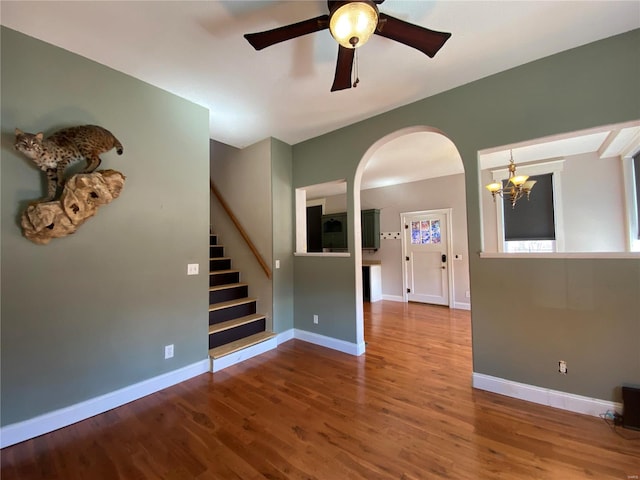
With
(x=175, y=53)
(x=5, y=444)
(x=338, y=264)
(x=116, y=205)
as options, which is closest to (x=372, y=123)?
(x=338, y=264)

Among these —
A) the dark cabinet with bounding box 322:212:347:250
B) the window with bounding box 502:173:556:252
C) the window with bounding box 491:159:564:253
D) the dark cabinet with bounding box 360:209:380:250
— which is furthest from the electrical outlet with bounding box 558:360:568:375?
the dark cabinet with bounding box 322:212:347:250

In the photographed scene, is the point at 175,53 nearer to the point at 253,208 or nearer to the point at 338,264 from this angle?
the point at 253,208

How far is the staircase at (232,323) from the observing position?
2.92 metres

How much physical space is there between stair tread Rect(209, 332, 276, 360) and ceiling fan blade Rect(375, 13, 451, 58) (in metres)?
3.17

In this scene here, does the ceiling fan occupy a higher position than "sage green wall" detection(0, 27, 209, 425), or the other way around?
the ceiling fan

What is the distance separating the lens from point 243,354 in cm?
298

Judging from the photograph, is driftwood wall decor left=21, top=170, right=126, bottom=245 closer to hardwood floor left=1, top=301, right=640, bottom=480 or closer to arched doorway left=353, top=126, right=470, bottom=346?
hardwood floor left=1, top=301, right=640, bottom=480

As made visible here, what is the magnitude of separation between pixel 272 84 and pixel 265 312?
2783 millimetres

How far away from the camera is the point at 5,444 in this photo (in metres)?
1.67

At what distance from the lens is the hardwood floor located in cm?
149

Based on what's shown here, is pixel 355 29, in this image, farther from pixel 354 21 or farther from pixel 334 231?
pixel 334 231

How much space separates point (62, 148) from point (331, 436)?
2853mm

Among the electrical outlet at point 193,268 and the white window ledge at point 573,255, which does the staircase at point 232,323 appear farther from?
the white window ledge at point 573,255

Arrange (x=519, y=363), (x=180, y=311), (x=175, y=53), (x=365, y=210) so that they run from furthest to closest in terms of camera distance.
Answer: (x=365, y=210), (x=180, y=311), (x=519, y=363), (x=175, y=53)
